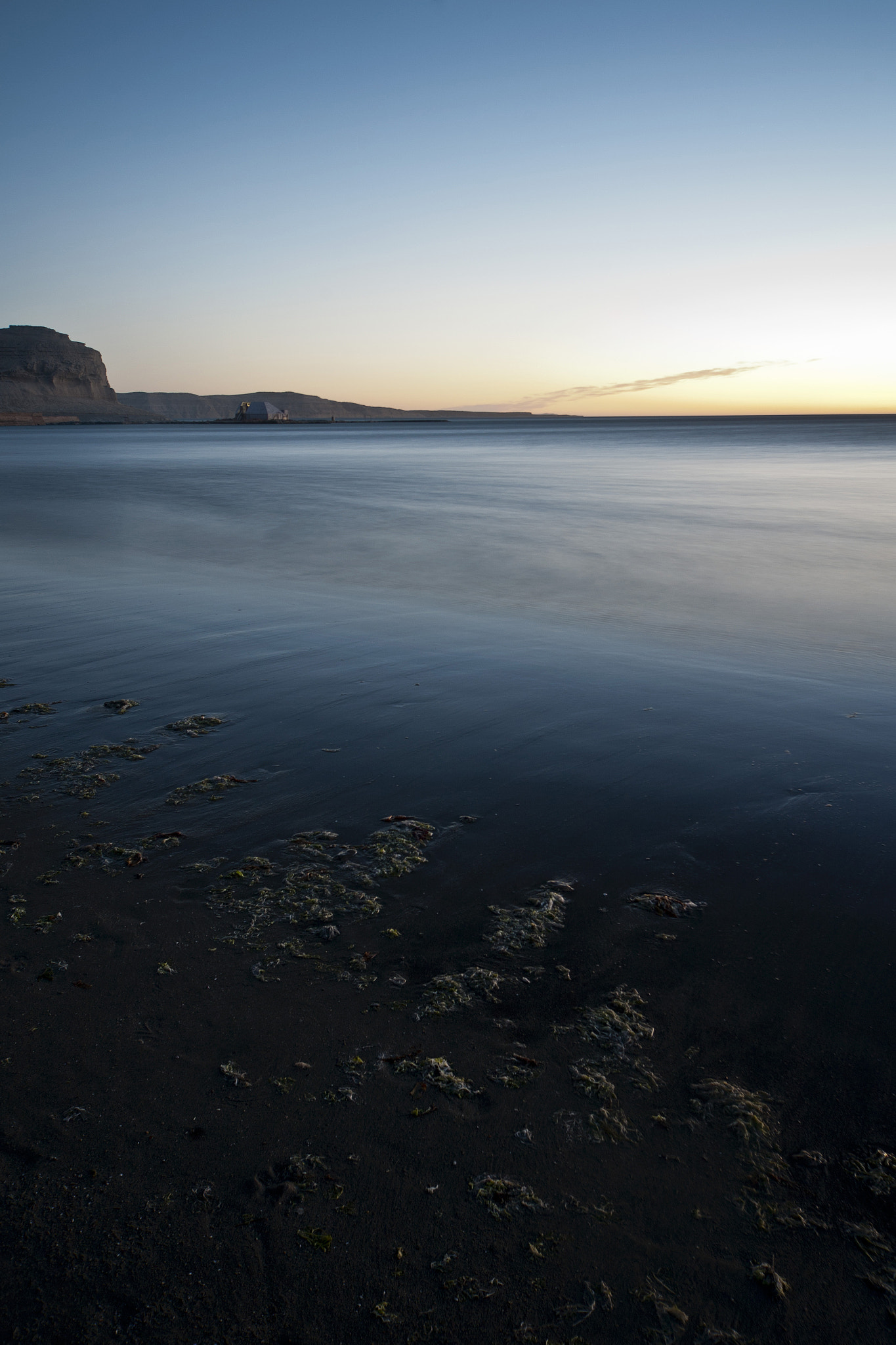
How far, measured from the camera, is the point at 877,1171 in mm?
2055

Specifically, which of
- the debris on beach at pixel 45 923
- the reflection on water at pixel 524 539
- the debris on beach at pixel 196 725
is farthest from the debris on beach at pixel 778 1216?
the reflection on water at pixel 524 539

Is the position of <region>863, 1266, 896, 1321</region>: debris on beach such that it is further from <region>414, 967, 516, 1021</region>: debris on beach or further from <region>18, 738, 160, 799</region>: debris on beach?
<region>18, 738, 160, 799</region>: debris on beach

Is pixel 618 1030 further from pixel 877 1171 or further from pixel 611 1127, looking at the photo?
pixel 877 1171

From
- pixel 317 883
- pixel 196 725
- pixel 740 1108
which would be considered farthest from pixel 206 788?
pixel 740 1108

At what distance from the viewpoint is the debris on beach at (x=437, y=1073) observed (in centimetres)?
224

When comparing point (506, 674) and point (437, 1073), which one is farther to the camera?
point (506, 674)

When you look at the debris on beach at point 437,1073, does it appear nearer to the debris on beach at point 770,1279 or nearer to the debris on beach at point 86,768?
the debris on beach at point 770,1279

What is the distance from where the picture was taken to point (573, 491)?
25.5 m

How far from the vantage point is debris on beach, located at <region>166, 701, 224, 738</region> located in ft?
15.7

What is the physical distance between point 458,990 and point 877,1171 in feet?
4.30

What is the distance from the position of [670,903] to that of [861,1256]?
1.39 m

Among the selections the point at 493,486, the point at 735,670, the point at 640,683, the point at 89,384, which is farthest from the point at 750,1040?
the point at 89,384

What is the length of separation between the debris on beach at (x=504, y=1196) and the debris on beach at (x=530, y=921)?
90 cm

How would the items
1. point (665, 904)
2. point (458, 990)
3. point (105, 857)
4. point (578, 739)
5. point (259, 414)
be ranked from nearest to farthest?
point (458, 990) → point (665, 904) → point (105, 857) → point (578, 739) → point (259, 414)
